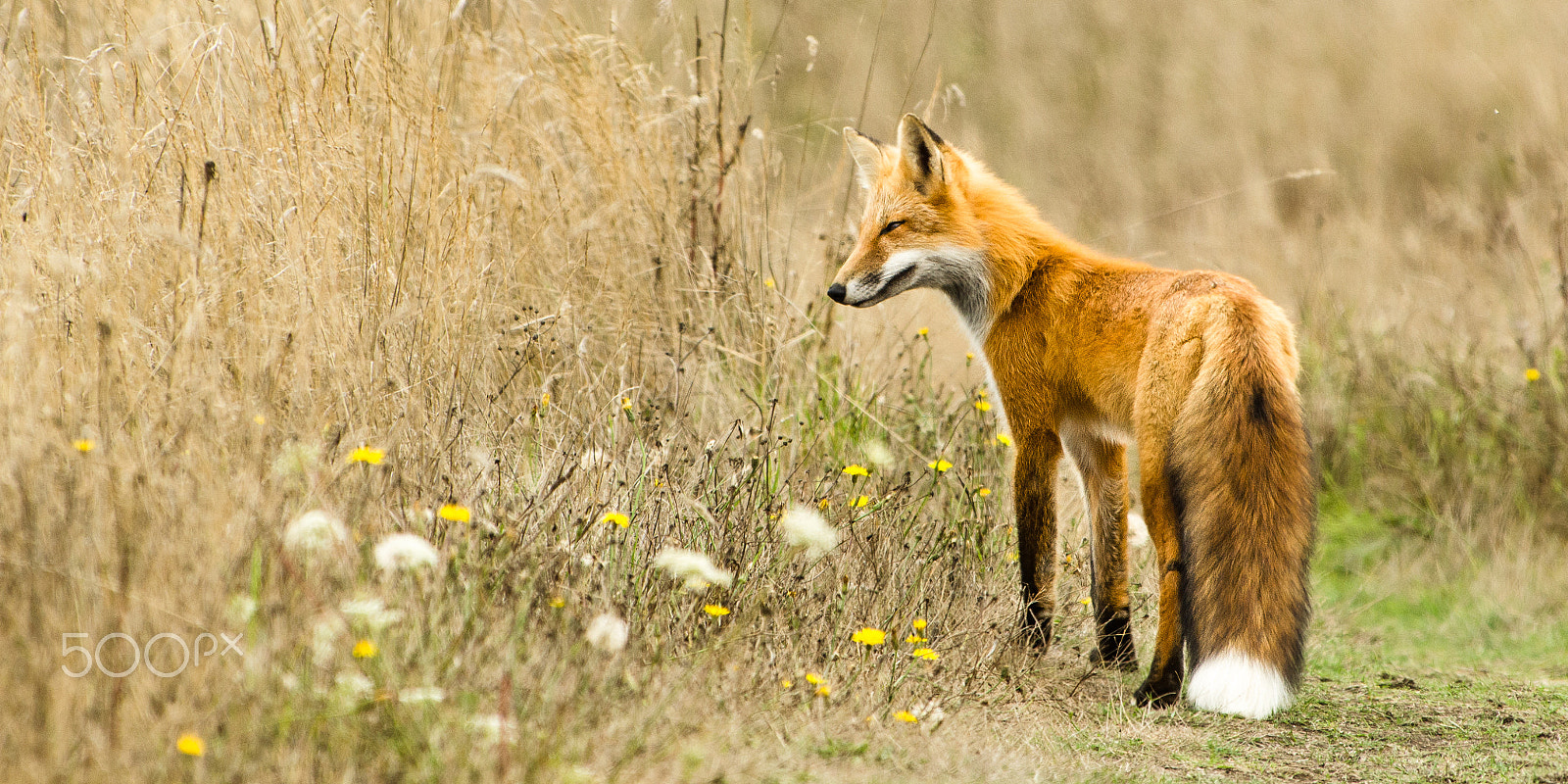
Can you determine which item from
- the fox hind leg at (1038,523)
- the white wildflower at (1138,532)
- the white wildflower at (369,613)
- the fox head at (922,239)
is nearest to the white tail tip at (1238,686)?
the fox hind leg at (1038,523)

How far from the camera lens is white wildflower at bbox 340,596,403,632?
250 cm

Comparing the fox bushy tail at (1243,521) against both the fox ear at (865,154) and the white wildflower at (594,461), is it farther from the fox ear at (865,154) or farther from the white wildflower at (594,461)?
the fox ear at (865,154)

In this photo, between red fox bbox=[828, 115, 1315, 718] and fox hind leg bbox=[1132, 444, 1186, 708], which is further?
fox hind leg bbox=[1132, 444, 1186, 708]

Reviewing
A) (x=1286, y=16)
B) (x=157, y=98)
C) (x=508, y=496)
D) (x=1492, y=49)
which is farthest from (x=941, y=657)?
(x=1286, y=16)

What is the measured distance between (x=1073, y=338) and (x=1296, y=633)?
4.29ft

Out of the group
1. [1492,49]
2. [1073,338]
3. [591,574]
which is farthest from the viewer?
[1492,49]

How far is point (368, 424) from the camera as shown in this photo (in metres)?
3.77

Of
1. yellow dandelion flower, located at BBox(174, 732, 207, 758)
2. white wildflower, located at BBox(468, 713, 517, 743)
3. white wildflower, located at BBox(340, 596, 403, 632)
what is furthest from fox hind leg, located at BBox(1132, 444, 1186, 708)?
yellow dandelion flower, located at BBox(174, 732, 207, 758)

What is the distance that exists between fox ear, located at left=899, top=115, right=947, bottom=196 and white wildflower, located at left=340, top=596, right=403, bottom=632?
9.15 ft

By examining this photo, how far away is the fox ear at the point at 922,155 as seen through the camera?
15.3 feet

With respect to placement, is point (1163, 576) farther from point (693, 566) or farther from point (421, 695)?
point (421, 695)

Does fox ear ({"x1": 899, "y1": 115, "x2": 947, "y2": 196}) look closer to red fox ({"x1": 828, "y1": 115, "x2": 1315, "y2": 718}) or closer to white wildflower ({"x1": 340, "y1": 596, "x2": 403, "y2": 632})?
red fox ({"x1": 828, "y1": 115, "x2": 1315, "y2": 718})

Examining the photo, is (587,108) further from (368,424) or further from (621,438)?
(368,424)

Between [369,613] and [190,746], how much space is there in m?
0.42
